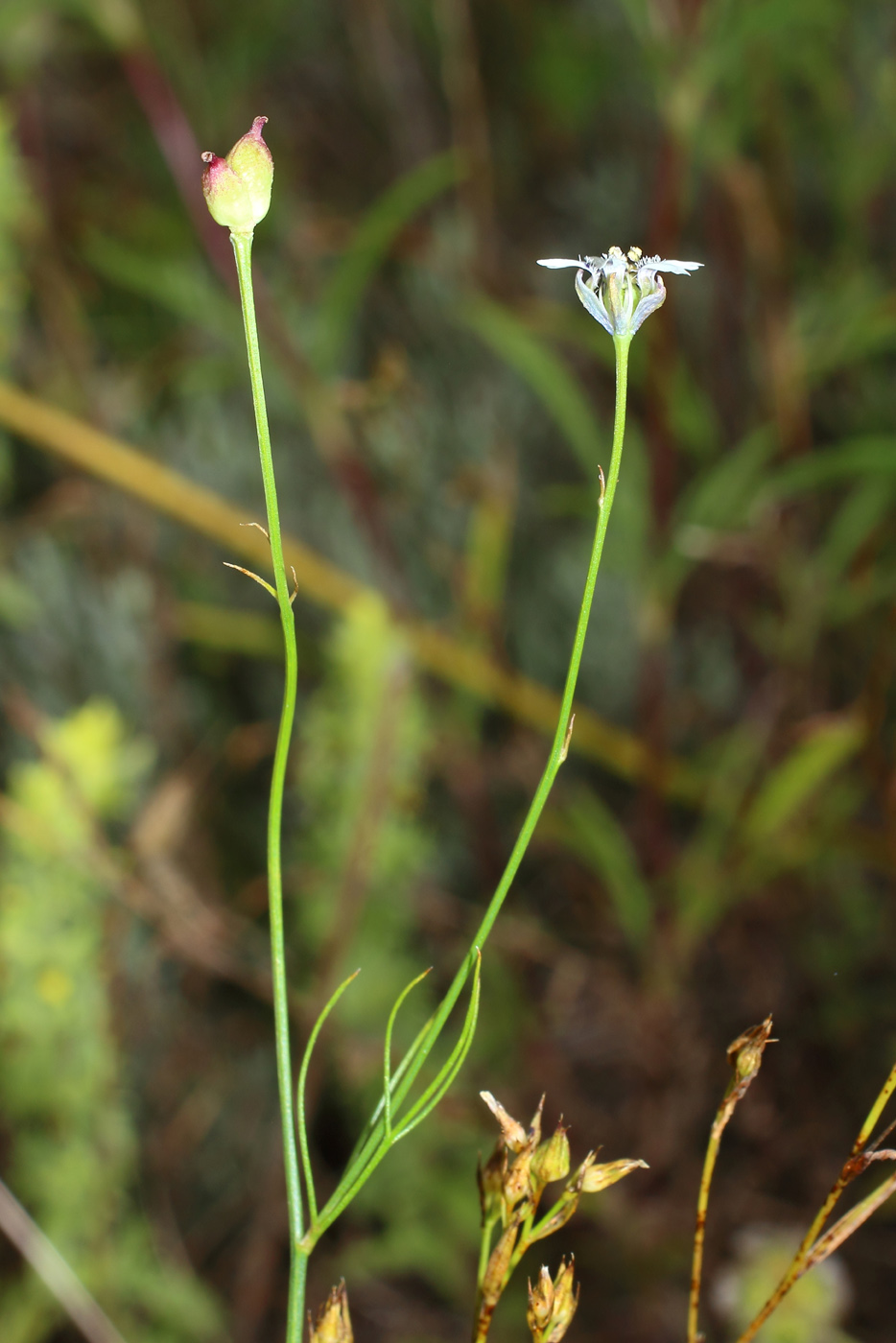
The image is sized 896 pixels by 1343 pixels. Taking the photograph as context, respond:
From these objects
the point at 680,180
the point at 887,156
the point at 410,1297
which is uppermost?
the point at 887,156

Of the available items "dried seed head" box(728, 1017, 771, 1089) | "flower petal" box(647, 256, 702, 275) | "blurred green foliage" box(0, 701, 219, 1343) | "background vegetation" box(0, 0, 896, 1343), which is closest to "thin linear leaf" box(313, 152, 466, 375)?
Result: "background vegetation" box(0, 0, 896, 1343)

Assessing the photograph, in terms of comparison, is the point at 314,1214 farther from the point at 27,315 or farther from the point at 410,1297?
the point at 27,315

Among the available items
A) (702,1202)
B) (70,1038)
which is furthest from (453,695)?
(702,1202)

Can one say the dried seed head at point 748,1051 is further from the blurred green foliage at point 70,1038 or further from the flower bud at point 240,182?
the blurred green foliage at point 70,1038

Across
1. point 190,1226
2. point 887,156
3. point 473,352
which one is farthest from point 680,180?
point 190,1226

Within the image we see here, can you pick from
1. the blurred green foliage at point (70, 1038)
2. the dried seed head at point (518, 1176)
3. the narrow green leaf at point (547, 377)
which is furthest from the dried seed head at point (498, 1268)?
the narrow green leaf at point (547, 377)

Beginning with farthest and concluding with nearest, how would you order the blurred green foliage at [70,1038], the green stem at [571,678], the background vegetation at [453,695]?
the background vegetation at [453,695], the blurred green foliage at [70,1038], the green stem at [571,678]
